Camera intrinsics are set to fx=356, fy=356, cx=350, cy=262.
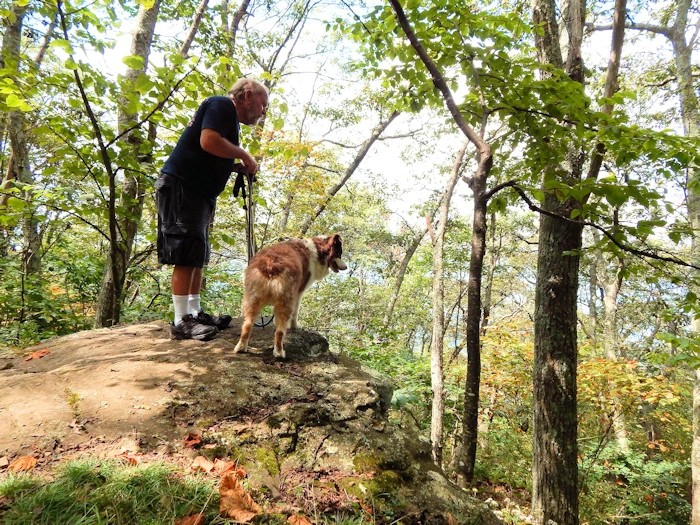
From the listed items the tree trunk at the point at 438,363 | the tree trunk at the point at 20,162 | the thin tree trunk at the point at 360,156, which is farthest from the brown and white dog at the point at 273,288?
the thin tree trunk at the point at 360,156

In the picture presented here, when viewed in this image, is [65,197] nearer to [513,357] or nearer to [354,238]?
[513,357]

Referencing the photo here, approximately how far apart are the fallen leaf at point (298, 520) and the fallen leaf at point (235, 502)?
0.13 m

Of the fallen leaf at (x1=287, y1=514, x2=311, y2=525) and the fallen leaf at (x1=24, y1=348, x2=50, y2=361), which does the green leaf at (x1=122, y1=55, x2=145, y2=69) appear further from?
the fallen leaf at (x1=287, y1=514, x2=311, y2=525)

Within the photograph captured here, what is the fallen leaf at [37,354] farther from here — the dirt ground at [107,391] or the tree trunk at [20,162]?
the tree trunk at [20,162]

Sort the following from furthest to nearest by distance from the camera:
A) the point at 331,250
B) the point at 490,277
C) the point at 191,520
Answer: the point at 490,277 < the point at 331,250 < the point at 191,520

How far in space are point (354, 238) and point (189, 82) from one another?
17.8 meters

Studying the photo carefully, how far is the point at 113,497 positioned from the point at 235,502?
44 centimetres

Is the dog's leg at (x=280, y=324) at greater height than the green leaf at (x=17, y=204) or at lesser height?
lesser

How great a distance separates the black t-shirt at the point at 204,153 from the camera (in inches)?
117

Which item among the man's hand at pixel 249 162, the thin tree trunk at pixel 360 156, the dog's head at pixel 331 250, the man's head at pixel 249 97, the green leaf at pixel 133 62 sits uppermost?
the thin tree trunk at pixel 360 156

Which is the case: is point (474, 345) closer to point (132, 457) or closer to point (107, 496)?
point (132, 457)

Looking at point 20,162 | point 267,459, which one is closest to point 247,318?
point 267,459

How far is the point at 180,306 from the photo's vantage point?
3361 millimetres

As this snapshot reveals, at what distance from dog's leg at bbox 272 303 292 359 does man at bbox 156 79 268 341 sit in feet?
2.26
